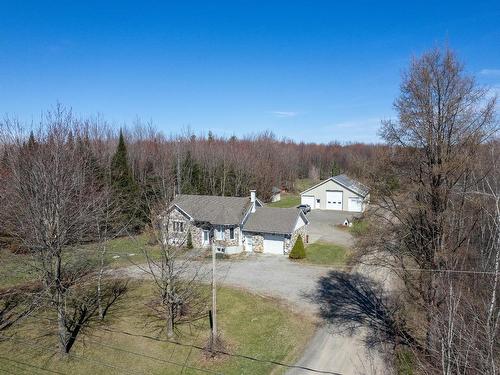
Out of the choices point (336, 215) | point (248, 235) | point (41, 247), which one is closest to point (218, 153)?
point (336, 215)

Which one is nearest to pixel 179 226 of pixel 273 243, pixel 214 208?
pixel 214 208

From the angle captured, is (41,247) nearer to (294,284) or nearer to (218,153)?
(294,284)

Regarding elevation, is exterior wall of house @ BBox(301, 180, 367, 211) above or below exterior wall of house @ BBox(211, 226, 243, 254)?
above

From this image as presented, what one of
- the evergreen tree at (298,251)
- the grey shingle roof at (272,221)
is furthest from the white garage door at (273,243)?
the evergreen tree at (298,251)

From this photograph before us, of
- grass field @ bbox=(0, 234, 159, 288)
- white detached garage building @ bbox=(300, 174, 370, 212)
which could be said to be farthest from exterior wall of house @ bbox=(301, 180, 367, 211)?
grass field @ bbox=(0, 234, 159, 288)

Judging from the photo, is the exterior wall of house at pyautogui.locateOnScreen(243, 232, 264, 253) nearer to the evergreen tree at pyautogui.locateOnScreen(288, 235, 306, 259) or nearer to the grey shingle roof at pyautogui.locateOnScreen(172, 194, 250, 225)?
the grey shingle roof at pyautogui.locateOnScreen(172, 194, 250, 225)
